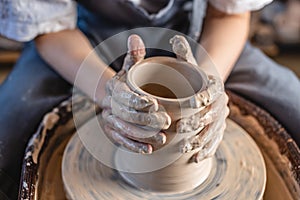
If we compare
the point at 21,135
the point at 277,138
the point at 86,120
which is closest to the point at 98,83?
the point at 86,120

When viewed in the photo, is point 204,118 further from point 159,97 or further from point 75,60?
point 75,60

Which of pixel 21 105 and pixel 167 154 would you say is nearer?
pixel 167 154

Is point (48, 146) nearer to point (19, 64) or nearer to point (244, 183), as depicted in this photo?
point (19, 64)

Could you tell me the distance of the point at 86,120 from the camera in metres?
1.20

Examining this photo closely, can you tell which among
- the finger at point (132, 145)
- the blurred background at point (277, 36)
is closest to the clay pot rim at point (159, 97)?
the finger at point (132, 145)

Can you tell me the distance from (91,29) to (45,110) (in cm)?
32

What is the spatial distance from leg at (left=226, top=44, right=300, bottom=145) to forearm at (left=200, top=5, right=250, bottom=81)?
2.1 inches

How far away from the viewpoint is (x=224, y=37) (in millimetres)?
1316

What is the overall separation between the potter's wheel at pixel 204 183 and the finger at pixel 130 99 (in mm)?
195

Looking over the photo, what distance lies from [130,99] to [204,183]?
27 centimetres

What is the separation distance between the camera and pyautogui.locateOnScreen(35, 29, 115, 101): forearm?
1.16 meters

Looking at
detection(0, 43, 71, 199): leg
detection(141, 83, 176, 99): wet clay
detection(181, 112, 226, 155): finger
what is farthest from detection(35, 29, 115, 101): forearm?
detection(181, 112, 226, 155): finger

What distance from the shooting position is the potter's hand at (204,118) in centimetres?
90

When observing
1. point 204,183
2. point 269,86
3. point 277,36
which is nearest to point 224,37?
point 269,86
